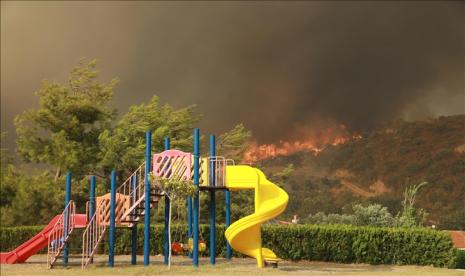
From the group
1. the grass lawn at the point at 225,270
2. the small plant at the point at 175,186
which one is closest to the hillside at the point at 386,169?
the grass lawn at the point at 225,270

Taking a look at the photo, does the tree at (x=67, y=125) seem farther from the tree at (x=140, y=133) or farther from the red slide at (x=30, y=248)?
the red slide at (x=30, y=248)

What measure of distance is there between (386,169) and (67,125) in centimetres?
4797

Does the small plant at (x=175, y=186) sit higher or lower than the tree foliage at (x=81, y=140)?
lower

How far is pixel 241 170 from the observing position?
20.2 metres

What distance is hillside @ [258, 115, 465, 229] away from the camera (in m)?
66.3

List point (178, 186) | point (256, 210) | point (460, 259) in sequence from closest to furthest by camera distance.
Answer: point (178, 186), point (256, 210), point (460, 259)

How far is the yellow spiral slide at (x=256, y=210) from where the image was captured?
19.5m

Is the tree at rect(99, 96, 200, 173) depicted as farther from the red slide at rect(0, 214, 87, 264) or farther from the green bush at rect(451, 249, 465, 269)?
the green bush at rect(451, 249, 465, 269)

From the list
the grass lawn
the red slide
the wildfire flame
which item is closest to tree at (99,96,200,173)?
the red slide

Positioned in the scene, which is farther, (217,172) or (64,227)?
(64,227)

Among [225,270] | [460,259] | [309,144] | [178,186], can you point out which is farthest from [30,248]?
[309,144]

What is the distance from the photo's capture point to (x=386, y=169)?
245 ft

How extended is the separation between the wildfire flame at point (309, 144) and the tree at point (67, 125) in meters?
33.7

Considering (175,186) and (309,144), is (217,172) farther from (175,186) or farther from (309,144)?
(309,144)
